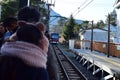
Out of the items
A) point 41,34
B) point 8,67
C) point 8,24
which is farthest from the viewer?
point 8,24

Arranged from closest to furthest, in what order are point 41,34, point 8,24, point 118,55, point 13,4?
point 41,34
point 8,24
point 118,55
point 13,4

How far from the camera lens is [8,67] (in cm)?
343

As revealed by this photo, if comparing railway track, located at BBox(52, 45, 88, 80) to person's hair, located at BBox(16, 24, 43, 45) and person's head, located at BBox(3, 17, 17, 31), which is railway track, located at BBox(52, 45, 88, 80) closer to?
person's head, located at BBox(3, 17, 17, 31)

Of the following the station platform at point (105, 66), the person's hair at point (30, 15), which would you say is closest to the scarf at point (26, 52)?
the person's hair at point (30, 15)

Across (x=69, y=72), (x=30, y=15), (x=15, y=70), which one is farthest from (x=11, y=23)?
(x=69, y=72)

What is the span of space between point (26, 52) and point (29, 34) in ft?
0.51

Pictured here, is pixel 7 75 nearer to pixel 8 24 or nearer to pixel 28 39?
pixel 28 39

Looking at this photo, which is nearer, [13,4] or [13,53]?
[13,53]

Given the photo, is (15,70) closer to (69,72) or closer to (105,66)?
(105,66)

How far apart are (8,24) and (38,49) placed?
2.10 metres

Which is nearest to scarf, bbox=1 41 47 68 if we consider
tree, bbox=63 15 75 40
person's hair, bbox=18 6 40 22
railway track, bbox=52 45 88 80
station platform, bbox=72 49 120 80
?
person's hair, bbox=18 6 40 22

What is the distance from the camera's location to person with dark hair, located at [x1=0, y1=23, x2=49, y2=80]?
11.3 ft

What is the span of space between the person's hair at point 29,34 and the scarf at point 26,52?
0.04 metres

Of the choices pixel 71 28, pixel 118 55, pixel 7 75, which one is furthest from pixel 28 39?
pixel 71 28
